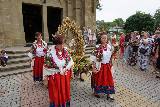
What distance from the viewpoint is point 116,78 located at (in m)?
11.3

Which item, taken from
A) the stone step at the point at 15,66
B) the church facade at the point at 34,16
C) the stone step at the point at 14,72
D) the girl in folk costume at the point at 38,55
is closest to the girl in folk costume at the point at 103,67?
the girl in folk costume at the point at 38,55

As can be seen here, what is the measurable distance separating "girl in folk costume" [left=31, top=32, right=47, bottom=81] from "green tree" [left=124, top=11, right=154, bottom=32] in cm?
2881

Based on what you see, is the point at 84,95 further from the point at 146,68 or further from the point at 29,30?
the point at 29,30

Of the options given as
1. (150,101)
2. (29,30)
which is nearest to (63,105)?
(150,101)

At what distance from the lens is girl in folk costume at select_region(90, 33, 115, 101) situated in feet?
25.7

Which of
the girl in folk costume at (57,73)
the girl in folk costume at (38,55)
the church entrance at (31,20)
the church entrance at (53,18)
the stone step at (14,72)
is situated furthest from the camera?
the church entrance at (53,18)

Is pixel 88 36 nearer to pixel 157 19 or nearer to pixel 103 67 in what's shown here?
pixel 103 67

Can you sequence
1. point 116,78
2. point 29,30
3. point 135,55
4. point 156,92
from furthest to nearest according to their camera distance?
point 29,30
point 135,55
point 116,78
point 156,92

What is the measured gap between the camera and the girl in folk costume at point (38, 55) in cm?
965

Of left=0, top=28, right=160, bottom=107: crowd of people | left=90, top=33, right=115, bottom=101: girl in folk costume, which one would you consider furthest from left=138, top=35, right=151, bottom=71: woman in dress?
left=90, top=33, right=115, bottom=101: girl in folk costume

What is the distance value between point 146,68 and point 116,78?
2.72 meters

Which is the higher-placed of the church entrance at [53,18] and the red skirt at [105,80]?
the church entrance at [53,18]

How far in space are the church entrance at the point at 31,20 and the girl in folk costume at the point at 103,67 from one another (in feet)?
37.9

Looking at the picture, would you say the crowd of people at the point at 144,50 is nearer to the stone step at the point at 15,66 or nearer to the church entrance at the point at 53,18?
the stone step at the point at 15,66
